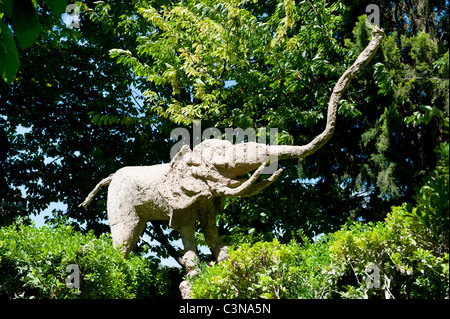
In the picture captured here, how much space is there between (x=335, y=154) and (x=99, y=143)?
19.2 feet

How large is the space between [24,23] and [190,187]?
12.4 ft

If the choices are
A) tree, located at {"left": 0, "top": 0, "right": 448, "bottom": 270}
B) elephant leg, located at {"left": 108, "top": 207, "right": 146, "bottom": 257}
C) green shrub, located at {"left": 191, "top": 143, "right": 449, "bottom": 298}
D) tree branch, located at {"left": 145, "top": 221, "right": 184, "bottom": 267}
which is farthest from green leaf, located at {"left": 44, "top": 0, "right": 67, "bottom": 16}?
tree branch, located at {"left": 145, "top": 221, "right": 184, "bottom": 267}

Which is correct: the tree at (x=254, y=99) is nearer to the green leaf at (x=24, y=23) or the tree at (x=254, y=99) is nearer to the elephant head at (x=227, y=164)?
the elephant head at (x=227, y=164)

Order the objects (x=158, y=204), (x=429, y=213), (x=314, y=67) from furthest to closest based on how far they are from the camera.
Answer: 1. (x=314, y=67)
2. (x=158, y=204)
3. (x=429, y=213)

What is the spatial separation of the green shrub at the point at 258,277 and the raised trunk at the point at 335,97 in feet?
3.60

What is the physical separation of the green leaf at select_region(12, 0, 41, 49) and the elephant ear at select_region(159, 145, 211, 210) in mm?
3729

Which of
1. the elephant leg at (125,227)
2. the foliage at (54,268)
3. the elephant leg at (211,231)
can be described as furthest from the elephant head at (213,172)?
the foliage at (54,268)

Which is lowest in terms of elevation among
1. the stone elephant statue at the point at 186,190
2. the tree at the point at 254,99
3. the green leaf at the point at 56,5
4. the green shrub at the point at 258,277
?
the green shrub at the point at 258,277

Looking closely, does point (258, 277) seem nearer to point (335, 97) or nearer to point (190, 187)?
point (190, 187)

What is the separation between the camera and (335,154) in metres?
8.75

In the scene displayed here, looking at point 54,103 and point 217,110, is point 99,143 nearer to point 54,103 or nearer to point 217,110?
point 54,103

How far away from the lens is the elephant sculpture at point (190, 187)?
5.25 metres

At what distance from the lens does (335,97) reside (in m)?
4.92

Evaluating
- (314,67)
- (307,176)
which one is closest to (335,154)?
(307,176)
